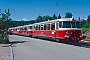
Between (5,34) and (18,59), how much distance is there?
1400 cm

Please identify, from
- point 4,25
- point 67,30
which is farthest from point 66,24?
point 4,25

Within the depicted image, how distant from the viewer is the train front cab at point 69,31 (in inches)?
945

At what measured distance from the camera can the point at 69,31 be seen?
2409cm

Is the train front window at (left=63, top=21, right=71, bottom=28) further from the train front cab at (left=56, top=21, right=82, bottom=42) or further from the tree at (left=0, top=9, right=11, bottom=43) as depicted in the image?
the tree at (left=0, top=9, right=11, bottom=43)

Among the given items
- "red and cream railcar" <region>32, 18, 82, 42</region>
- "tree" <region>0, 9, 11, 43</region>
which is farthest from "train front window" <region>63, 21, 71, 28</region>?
"tree" <region>0, 9, 11, 43</region>

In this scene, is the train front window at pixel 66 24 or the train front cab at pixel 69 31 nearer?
the train front cab at pixel 69 31

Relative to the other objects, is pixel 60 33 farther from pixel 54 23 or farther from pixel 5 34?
pixel 5 34

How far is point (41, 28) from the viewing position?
3294cm

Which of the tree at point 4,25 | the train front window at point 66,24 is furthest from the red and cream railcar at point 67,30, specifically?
the tree at point 4,25

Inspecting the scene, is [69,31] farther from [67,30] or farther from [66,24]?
[66,24]

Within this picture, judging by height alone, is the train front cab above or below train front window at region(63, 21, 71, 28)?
below

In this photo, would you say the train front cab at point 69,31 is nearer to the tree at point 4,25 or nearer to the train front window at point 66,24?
the train front window at point 66,24

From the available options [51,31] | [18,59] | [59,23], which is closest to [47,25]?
[51,31]

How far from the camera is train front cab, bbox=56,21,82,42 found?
78.8 feet
